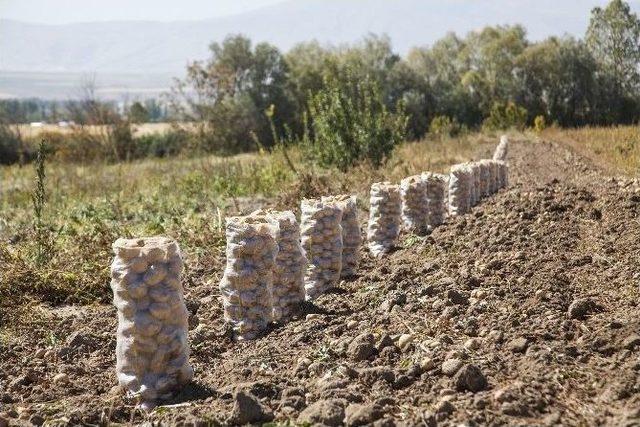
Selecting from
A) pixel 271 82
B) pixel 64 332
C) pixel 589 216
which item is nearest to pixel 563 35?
pixel 271 82

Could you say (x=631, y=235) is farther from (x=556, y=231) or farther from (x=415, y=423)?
(x=415, y=423)

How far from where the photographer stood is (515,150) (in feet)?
59.2

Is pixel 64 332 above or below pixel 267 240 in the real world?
below

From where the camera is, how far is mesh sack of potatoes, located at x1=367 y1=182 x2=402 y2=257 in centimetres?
652

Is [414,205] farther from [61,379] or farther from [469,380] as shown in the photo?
[469,380]

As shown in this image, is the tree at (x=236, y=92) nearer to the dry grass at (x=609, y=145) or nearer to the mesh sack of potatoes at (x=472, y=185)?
the dry grass at (x=609, y=145)

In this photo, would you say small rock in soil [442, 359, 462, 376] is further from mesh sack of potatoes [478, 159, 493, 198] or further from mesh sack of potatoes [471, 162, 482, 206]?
mesh sack of potatoes [478, 159, 493, 198]

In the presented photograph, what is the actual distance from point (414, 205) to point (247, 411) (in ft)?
15.3

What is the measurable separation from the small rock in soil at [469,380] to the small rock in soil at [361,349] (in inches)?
22.3

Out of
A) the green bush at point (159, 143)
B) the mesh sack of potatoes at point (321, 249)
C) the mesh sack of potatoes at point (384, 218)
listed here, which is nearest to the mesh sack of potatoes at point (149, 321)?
the mesh sack of potatoes at point (321, 249)

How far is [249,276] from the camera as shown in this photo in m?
4.16

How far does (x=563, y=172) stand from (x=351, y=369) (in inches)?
429

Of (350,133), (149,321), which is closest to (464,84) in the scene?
(350,133)

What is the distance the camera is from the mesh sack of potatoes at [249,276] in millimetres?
4121
